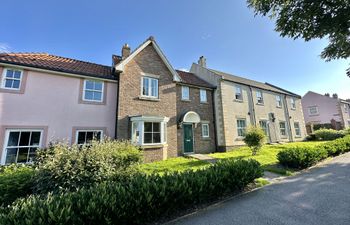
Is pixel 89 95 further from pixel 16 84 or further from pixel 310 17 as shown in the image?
pixel 310 17

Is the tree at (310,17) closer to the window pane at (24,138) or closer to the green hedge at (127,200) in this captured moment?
the green hedge at (127,200)

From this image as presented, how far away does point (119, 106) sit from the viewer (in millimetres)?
12594

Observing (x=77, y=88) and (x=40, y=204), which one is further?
(x=77, y=88)

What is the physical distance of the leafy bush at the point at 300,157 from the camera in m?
9.48

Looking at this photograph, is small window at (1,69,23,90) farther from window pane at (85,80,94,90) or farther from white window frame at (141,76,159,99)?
white window frame at (141,76,159,99)

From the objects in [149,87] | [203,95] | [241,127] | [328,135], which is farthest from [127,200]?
[328,135]

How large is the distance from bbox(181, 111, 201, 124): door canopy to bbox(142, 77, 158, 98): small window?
3.38 m

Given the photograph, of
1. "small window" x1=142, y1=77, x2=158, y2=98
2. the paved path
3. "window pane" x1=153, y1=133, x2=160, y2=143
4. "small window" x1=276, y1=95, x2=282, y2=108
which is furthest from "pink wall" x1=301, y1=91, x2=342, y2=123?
"window pane" x1=153, y1=133, x2=160, y2=143

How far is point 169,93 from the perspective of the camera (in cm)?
1512

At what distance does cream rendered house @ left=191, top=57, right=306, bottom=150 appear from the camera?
704 inches

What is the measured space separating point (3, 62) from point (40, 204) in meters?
10.6

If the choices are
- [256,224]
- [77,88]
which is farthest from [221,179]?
[77,88]

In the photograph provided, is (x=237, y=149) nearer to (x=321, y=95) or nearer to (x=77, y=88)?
(x=77, y=88)

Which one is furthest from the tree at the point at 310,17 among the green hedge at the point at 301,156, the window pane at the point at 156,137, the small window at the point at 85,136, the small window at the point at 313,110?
the small window at the point at 313,110
